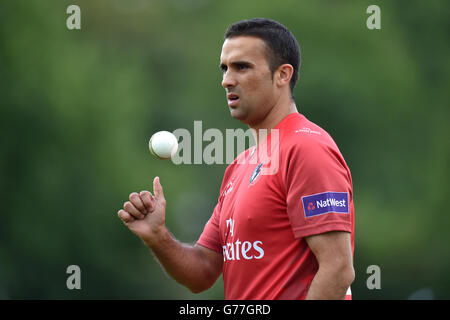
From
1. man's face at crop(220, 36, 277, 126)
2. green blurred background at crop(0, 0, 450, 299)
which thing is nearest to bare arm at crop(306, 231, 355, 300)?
man's face at crop(220, 36, 277, 126)

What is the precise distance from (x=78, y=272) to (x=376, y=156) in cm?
863

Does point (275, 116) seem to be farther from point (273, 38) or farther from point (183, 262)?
point (183, 262)

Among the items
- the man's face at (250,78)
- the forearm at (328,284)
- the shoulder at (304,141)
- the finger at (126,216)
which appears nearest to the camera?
the forearm at (328,284)

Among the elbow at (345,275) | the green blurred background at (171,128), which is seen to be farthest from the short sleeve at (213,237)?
the green blurred background at (171,128)

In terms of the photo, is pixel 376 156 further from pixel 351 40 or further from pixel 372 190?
pixel 351 40

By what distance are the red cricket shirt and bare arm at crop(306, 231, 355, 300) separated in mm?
62

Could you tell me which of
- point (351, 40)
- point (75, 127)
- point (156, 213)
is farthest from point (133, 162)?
point (156, 213)

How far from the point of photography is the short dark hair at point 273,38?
470cm

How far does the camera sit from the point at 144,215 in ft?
15.2

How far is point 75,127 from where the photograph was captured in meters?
18.3

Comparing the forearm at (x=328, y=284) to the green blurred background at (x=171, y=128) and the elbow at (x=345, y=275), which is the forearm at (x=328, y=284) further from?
the green blurred background at (x=171, y=128)

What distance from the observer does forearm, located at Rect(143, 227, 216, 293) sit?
481 cm
